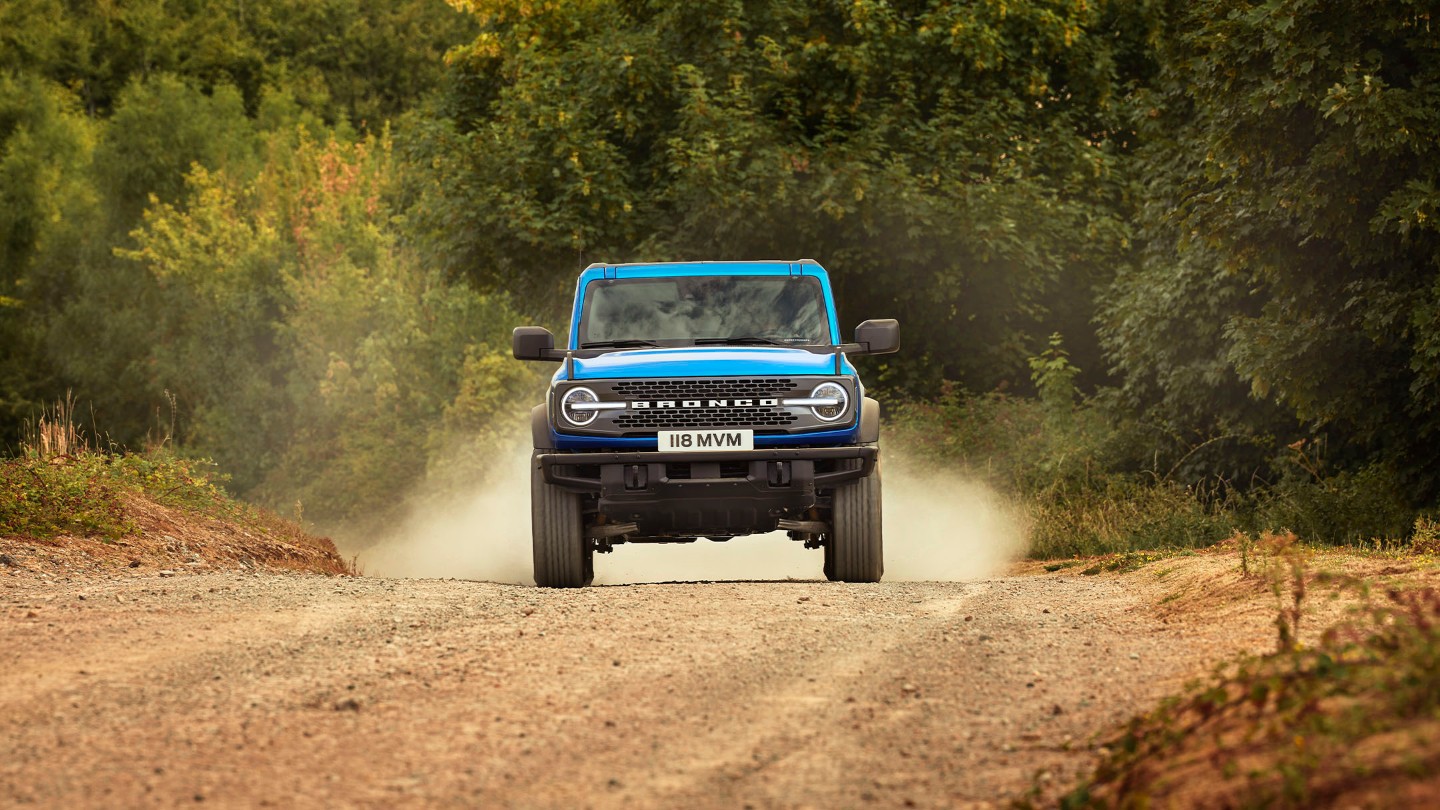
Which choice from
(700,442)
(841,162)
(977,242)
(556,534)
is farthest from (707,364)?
(977,242)

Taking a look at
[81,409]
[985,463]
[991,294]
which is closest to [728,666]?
[985,463]

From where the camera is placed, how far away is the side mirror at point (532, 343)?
11930 millimetres

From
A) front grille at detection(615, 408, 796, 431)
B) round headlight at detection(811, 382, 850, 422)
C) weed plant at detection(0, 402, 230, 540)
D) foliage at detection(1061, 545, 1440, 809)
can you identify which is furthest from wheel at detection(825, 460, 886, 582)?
weed plant at detection(0, 402, 230, 540)

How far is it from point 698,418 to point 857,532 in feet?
4.74

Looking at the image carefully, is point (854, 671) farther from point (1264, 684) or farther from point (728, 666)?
point (1264, 684)

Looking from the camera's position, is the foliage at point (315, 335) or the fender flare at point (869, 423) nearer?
the fender flare at point (869, 423)

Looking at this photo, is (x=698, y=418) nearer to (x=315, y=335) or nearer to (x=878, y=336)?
(x=878, y=336)

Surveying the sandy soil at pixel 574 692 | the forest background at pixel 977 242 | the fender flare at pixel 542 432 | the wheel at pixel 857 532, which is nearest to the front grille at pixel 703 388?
the fender flare at pixel 542 432

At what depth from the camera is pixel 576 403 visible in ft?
37.0

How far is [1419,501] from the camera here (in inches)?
631

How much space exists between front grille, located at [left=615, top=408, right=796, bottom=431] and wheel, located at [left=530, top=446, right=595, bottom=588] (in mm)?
730

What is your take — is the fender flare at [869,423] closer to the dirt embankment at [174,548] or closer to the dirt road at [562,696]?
the dirt road at [562,696]

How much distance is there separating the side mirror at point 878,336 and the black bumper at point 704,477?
0.91 metres

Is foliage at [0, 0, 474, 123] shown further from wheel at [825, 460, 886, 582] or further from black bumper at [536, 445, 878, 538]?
black bumper at [536, 445, 878, 538]
